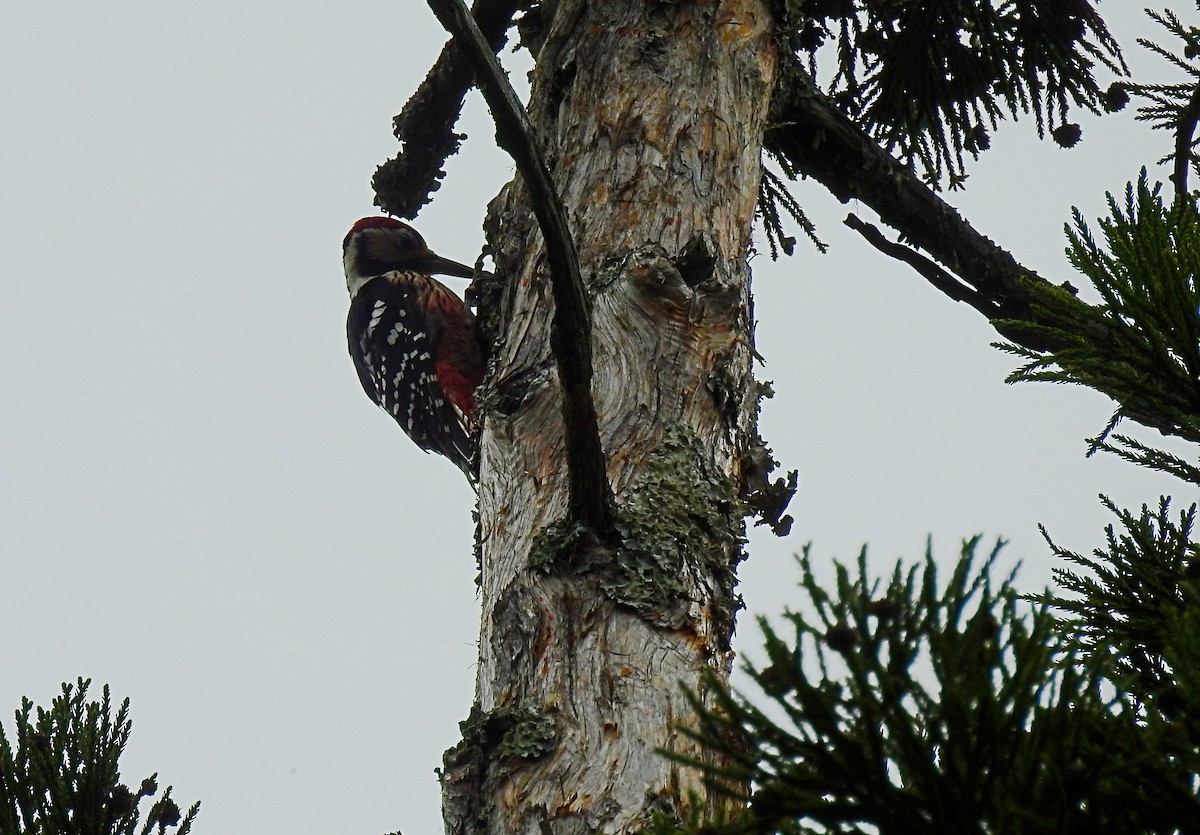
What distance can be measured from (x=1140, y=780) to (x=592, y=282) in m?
1.67

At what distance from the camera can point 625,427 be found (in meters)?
2.33

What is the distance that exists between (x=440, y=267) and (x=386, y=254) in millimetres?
324

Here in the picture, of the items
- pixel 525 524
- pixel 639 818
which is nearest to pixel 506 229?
pixel 525 524

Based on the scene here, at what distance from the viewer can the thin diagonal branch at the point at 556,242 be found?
196cm

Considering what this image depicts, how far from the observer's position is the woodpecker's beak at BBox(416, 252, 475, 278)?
18.0 ft

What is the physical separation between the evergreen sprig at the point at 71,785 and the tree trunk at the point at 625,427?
2.17 feet

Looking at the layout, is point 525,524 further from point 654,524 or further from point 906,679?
point 906,679

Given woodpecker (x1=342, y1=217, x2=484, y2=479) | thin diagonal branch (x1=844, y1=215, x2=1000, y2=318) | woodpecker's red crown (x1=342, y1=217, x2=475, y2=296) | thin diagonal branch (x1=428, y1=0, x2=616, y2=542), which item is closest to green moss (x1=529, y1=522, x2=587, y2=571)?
thin diagonal branch (x1=428, y1=0, x2=616, y2=542)

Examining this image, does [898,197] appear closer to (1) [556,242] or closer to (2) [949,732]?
(1) [556,242]

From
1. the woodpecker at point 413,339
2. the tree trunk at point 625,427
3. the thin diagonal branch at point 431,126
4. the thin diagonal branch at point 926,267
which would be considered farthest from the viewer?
the woodpecker at point 413,339

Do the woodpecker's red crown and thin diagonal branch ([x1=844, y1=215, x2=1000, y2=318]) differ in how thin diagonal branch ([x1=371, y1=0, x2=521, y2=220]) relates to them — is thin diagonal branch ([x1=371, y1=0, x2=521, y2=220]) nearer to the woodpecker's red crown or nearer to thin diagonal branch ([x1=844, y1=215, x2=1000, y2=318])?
the woodpecker's red crown

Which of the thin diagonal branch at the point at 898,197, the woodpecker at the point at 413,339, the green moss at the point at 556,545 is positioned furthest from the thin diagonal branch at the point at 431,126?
the green moss at the point at 556,545

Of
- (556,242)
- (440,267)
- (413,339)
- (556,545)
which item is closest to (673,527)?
(556,545)

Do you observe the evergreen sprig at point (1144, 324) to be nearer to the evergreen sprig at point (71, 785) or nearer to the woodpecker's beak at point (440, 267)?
the evergreen sprig at point (71, 785)
